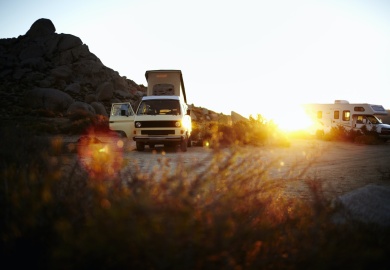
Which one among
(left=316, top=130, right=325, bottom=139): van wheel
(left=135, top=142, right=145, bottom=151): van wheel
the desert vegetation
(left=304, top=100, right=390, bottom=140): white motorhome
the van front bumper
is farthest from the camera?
(left=316, top=130, right=325, bottom=139): van wheel

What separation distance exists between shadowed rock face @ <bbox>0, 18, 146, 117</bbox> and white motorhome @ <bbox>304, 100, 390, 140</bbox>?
983 inches

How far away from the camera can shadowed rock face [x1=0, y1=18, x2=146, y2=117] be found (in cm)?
4391

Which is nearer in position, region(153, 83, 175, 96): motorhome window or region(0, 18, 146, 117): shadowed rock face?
region(153, 83, 175, 96): motorhome window

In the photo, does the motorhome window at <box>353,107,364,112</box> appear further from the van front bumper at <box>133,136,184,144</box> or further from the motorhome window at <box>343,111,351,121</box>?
the van front bumper at <box>133,136,184,144</box>

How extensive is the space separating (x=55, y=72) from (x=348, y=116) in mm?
42370

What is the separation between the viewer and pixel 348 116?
24516mm

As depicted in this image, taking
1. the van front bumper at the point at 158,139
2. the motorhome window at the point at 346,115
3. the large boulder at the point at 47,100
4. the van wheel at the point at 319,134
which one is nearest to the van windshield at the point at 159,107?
the van front bumper at the point at 158,139

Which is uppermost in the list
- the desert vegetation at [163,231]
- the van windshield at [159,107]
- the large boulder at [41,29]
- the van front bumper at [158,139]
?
the large boulder at [41,29]

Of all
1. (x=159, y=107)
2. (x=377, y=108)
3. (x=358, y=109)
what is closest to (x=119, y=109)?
(x=159, y=107)

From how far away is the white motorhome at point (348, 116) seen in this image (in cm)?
2259

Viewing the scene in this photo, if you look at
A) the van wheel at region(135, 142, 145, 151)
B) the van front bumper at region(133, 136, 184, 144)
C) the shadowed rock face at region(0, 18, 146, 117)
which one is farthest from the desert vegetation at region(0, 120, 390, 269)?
the shadowed rock face at region(0, 18, 146, 117)

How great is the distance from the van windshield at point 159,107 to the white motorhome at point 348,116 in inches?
576

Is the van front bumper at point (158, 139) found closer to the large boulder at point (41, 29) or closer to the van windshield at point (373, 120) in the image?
the van windshield at point (373, 120)

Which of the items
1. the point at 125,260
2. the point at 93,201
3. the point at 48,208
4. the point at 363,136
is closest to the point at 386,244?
the point at 125,260
